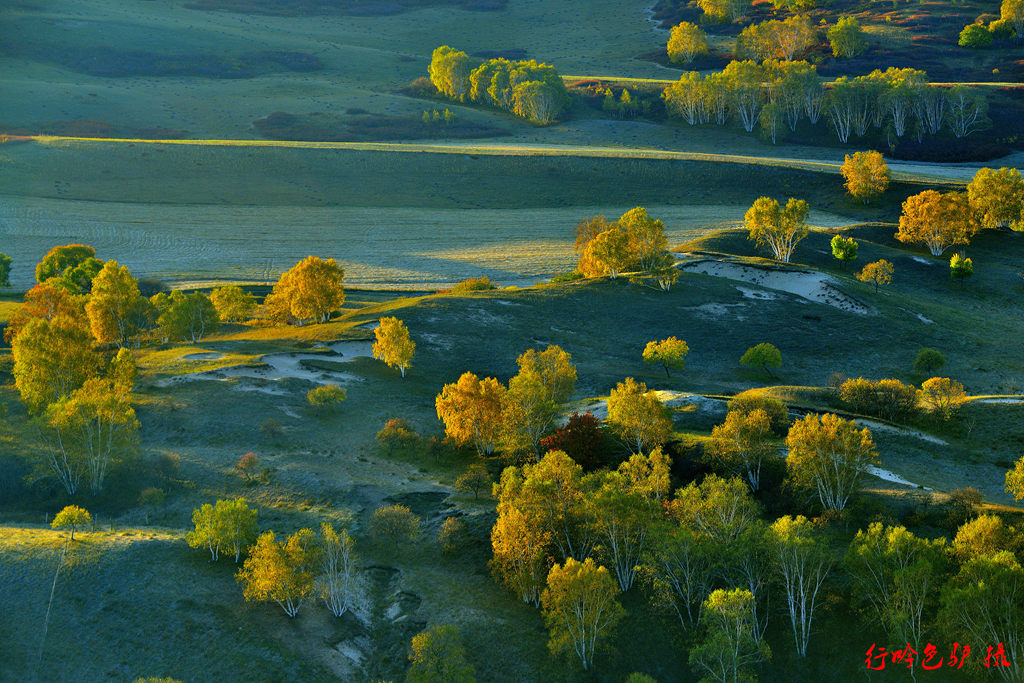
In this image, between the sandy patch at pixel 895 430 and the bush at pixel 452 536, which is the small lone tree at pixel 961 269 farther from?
the bush at pixel 452 536

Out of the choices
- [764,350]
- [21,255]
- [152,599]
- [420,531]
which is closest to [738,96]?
[764,350]

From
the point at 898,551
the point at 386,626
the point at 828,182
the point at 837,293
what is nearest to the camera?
the point at 898,551

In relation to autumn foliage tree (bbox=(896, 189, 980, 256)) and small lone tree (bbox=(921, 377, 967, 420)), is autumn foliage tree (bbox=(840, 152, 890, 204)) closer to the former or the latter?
autumn foliage tree (bbox=(896, 189, 980, 256))

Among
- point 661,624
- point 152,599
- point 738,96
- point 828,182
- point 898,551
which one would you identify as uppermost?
point 738,96

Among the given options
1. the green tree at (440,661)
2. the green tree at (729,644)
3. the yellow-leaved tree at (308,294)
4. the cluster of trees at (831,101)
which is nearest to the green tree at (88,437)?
the green tree at (440,661)

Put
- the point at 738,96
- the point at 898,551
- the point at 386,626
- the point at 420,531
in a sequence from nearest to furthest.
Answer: the point at 898,551 < the point at 386,626 < the point at 420,531 < the point at 738,96

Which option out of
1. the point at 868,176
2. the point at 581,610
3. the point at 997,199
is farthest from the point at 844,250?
the point at 581,610

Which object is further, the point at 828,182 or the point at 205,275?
the point at 828,182

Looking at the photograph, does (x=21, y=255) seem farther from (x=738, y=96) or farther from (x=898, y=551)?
→ (x=738, y=96)
